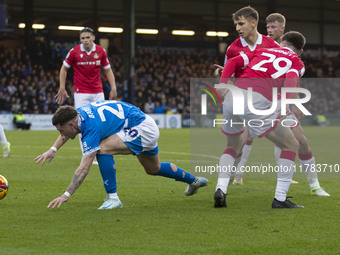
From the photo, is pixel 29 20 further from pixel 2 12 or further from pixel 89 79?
pixel 89 79

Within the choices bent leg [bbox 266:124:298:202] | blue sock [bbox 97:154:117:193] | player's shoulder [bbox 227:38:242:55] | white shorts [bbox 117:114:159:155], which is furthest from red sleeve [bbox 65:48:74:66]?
bent leg [bbox 266:124:298:202]

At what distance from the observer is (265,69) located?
7020 millimetres

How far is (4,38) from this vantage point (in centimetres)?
3547

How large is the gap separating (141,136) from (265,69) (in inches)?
59.0

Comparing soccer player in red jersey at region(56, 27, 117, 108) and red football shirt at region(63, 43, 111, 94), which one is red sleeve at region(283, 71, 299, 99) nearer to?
soccer player in red jersey at region(56, 27, 117, 108)

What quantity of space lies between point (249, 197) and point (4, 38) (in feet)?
97.2

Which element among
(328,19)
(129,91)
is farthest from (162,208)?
(328,19)

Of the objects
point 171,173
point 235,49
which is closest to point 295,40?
point 235,49

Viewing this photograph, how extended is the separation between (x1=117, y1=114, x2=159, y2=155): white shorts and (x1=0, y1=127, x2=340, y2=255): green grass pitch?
0.66 metres

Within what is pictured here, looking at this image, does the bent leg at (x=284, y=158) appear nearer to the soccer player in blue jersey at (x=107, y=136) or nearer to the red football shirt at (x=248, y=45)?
the red football shirt at (x=248, y=45)

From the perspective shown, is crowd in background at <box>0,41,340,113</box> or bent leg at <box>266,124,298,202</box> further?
crowd in background at <box>0,41,340,113</box>

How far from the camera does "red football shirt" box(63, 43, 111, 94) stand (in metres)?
11.8

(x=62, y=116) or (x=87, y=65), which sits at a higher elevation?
(x=87, y=65)

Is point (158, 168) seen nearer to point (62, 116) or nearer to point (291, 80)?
point (62, 116)
